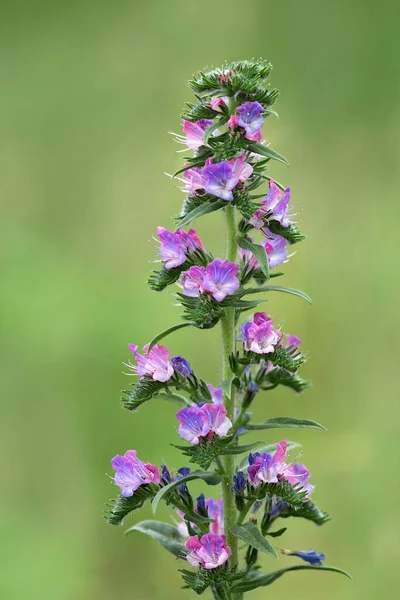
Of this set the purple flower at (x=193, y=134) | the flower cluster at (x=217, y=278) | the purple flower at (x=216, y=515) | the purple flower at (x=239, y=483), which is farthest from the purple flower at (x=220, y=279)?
the purple flower at (x=216, y=515)

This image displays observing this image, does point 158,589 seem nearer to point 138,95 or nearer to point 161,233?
point 161,233

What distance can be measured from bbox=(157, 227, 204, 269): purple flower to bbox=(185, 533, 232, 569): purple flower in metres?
0.50

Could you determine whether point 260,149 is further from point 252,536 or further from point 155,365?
Result: point 252,536

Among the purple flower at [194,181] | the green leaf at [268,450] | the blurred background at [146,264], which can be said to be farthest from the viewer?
the blurred background at [146,264]

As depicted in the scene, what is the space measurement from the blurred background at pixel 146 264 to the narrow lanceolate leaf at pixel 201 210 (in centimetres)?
143

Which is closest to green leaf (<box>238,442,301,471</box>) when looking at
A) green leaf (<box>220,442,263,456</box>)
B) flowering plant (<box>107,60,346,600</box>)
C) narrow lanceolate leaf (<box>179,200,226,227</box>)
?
flowering plant (<box>107,60,346,600</box>)

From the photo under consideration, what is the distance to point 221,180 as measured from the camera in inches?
58.5

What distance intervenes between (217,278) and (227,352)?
17cm

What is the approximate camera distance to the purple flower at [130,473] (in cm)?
158

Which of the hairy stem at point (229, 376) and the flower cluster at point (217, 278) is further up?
the flower cluster at point (217, 278)

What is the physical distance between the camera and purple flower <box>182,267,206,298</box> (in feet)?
4.99

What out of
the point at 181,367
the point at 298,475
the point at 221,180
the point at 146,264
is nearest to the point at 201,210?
the point at 221,180

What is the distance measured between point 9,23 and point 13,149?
2.52 ft

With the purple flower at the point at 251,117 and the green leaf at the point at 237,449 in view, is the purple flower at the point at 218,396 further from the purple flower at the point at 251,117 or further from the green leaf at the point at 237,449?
the purple flower at the point at 251,117
